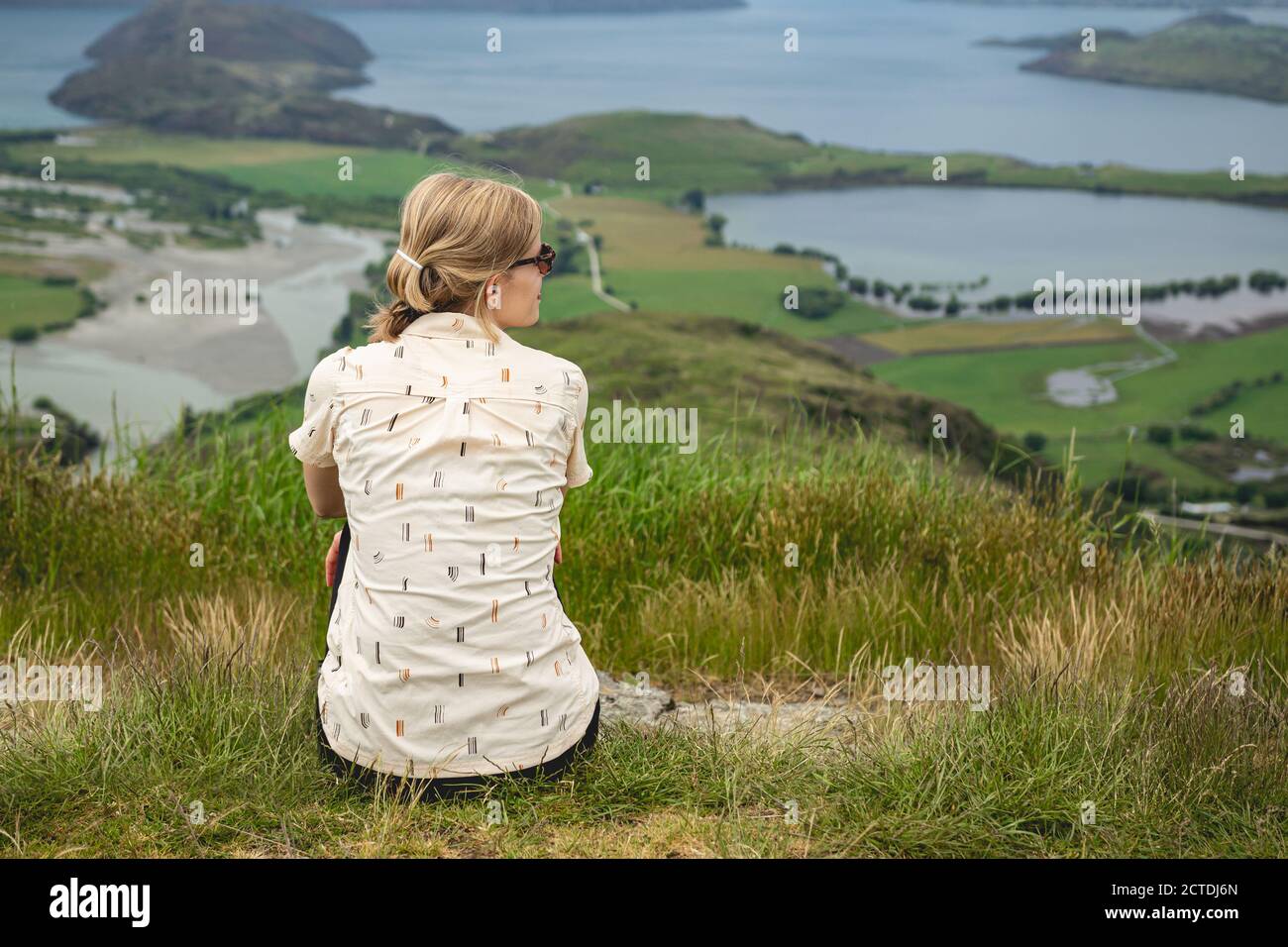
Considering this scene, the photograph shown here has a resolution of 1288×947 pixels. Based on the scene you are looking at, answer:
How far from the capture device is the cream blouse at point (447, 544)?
2.24 m

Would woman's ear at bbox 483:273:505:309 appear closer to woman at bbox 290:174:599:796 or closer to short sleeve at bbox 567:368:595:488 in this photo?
woman at bbox 290:174:599:796

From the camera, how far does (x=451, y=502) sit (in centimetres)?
224

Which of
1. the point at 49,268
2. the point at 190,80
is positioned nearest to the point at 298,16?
the point at 190,80

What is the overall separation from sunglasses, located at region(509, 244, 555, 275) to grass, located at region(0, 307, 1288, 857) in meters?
1.08

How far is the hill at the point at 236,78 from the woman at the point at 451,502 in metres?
20.8

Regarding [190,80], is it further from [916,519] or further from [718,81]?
[916,519]

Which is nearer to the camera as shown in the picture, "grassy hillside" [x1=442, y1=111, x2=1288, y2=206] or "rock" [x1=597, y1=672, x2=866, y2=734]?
"rock" [x1=597, y1=672, x2=866, y2=734]

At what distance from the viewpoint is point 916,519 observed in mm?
4328

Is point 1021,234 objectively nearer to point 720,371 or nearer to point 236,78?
point 720,371

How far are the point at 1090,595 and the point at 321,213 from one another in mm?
22189

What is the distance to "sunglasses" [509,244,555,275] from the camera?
93.4 inches

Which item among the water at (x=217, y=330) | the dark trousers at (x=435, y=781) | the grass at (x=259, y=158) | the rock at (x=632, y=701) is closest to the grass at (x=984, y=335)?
the water at (x=217, y=330)

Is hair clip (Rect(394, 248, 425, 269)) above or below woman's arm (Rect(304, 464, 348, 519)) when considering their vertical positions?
above

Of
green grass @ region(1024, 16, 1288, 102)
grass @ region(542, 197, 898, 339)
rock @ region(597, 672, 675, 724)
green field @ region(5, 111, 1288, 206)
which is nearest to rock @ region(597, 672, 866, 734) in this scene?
rock @ region(597, 672, 675, 724)
